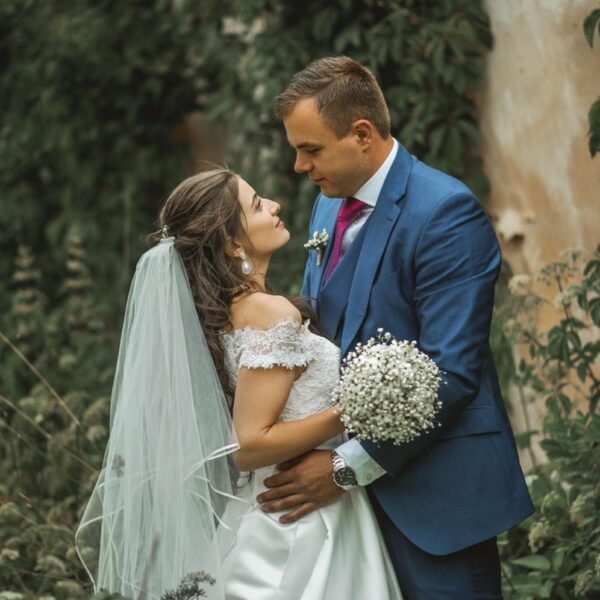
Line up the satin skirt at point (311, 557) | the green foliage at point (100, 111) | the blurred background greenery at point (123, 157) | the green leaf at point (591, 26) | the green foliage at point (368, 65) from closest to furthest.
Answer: the satin skirt at point (311, 557), the green leaf at point (591, 26), the blurred background greenery at point (123, 157), the green foliage at point (368, 65), the green foliage at point (100, 111)

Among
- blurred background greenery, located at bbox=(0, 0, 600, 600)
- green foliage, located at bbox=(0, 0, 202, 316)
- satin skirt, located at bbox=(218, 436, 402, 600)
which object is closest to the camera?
satin skirt, located at bbox=(218, 436, 402, 600)

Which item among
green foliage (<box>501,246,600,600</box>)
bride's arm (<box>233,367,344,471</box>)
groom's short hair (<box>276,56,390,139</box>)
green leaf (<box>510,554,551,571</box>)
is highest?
groom's short hair (<box>276,56,390,139</box>)

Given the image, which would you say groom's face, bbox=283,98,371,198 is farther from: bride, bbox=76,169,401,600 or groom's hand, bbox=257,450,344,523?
groom's hand, bbox=257,450,344,523

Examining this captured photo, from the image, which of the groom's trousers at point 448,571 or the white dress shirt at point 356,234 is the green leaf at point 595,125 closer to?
the white dress shirt at point 356,234

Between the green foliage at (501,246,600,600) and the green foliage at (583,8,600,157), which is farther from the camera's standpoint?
the green foliage at (583,8,600,157)

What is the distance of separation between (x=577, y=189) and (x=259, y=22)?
2874 mm

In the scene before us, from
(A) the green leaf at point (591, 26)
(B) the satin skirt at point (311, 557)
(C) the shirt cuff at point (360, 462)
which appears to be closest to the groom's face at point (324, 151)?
(C) the shirt cuff at point (360, 462)

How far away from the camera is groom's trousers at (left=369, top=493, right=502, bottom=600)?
3.22 metres

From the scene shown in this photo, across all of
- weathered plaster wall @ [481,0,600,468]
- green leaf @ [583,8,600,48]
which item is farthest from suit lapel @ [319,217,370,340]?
weathered plaster wall @ [481,0,600,468]

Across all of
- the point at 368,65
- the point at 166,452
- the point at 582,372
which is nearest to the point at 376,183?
the point at 166,452

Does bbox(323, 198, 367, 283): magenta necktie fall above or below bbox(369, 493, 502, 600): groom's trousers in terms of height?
above

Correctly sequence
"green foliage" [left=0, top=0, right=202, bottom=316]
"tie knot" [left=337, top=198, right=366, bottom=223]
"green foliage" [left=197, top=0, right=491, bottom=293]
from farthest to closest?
"green foliage" [left=0, top=0, right=202, bottom=316] → "green foliage" [left=197, top=0, right=491, bottom=293] → "tie knot" [left=337, top=198, right=366, bottom=223]

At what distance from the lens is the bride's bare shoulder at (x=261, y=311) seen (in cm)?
323

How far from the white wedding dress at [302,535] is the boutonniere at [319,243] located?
0.38 metres
